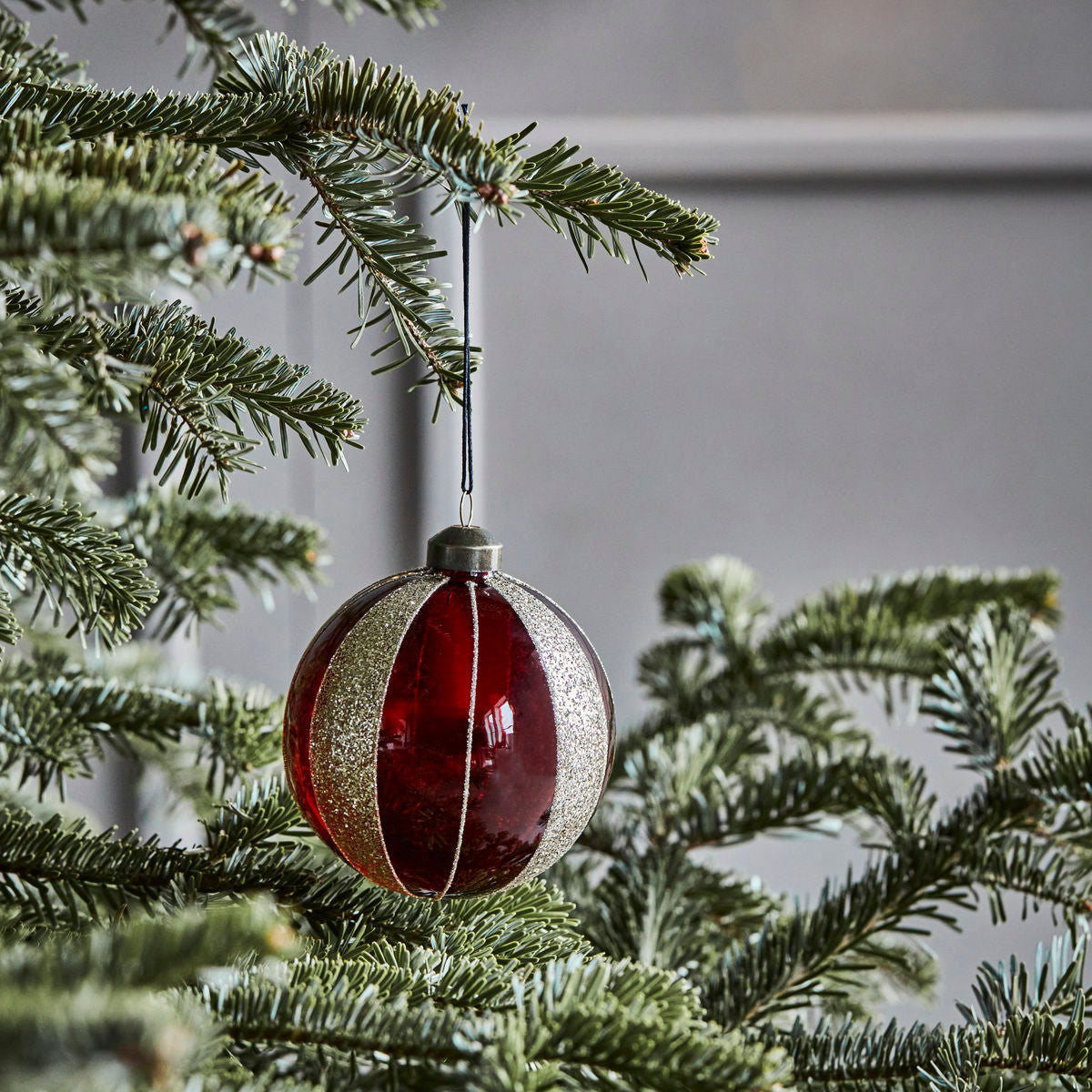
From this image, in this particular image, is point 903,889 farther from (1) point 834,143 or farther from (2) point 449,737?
(1) point 834,143

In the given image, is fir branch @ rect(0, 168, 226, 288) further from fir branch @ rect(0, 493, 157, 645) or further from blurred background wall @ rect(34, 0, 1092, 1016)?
blurred background wall @ rect(34, 0, 1092, 1016)

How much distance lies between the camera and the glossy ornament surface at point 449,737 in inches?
9.9

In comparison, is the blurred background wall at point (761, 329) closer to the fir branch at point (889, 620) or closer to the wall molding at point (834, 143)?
the wall molding at point (834, 143)

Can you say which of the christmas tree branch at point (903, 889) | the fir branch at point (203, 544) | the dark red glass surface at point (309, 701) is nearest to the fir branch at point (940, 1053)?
the christmas tree branch at point (903, 889)

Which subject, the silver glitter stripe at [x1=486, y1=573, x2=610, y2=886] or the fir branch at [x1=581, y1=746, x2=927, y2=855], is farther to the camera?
the fir branch at [x1=581, y1=746, x2=927, y2=855]

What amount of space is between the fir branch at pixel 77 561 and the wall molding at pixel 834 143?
1.78ft

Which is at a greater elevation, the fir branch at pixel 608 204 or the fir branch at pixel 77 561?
the fir branch at pixel 608 204

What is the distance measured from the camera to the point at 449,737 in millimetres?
250

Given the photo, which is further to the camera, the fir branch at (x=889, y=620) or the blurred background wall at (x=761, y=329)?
the blurred background wall at (x=761, y=329)

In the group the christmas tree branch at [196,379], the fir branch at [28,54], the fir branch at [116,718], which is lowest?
the fir branch at [116,718]

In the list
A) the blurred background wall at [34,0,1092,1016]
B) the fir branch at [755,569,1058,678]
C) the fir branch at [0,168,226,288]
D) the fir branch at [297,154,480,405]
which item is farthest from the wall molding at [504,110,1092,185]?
the fir branch at [0,168,226,288]

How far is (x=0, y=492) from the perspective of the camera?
285 millimetres

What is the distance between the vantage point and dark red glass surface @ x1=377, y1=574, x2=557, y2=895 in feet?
0.82

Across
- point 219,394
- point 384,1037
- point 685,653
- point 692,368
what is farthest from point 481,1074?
point 692,368
